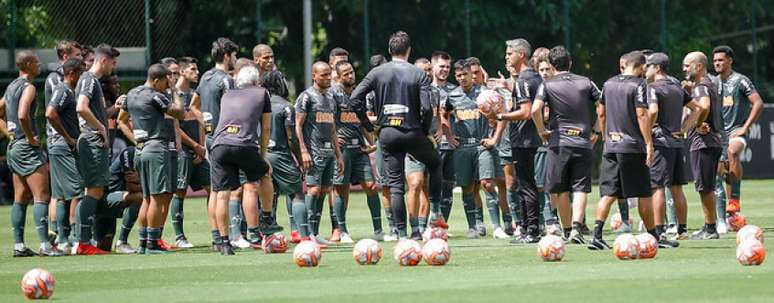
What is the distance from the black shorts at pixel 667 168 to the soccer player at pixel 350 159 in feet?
11.8

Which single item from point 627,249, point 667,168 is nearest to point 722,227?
point 667,168

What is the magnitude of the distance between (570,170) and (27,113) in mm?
5629

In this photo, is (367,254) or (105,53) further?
(105,53)

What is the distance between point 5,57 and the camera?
106 ft

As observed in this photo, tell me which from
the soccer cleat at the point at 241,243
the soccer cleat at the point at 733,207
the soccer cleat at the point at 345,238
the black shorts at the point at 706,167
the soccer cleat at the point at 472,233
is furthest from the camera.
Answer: the soccer cleat at the point at 733,207

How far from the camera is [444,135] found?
758 inches

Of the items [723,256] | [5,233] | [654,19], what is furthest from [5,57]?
[723,256]

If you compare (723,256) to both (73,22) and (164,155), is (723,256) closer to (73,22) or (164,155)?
(164,155)

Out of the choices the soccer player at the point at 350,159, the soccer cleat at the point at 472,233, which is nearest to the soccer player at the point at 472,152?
the soccer cleat at the point at 472,233

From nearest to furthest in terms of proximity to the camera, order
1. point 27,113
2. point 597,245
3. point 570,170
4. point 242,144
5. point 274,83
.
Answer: point 597,245
point 242,144
point 570,170
point 27,113
point 274,83

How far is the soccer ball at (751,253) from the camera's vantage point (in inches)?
523

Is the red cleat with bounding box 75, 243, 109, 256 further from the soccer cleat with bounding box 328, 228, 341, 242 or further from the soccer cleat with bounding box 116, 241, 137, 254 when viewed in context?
the soccer cleat with bounding box 328, 228, 341, 242

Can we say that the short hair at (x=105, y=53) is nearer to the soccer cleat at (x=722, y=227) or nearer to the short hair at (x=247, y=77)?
the short hair at (x=247, y=77)

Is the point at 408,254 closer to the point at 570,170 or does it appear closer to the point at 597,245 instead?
the point at 597,245
